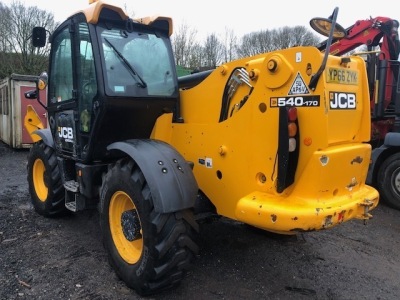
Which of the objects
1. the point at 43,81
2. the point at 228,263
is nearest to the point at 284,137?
the point at 228,263

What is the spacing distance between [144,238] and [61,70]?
2276 mm

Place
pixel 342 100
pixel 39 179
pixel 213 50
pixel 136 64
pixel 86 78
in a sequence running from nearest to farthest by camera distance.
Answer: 1. pixel 342 100
2. pixel 136 64
3. pixel 86 78
4. pixel 39 179
5. pixel 213 50

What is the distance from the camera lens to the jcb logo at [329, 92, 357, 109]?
9.09 ft

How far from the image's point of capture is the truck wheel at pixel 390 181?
19.8ft

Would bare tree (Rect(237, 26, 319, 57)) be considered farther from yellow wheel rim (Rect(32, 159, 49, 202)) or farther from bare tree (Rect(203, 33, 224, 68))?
yellow wheel rim (Rect(32, 159, 49, 202))

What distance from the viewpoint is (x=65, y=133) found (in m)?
4.34

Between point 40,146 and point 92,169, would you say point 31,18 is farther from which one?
point 92,169

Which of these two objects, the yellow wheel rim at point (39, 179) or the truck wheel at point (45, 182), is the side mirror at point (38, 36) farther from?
the yellow wheel rim at point (39, 179)

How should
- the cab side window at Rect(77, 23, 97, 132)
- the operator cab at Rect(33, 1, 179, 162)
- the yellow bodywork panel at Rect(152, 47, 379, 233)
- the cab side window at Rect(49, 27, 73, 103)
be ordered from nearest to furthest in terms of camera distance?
1. the yellow bodywork panel at Rect(152, 47, 379, 233)
2. the operator cab at Rect(33, 1, 179, 162)
3. the cab side window at Rect(77, 23, 97, 132)
4. the cab side window at Rect(49, 27, 73, 103)

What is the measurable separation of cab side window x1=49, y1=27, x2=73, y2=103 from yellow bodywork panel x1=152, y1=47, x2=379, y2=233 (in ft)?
5.16

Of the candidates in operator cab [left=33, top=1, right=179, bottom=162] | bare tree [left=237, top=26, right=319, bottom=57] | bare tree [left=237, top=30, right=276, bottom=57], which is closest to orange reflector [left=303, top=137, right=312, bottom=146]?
operator cab [left=33, top=1, right=179, bottom=162]

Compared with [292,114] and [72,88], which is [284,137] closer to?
[292,114]

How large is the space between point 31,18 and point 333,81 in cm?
2278

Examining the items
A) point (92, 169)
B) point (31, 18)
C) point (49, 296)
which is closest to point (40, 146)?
point (92, 169)
